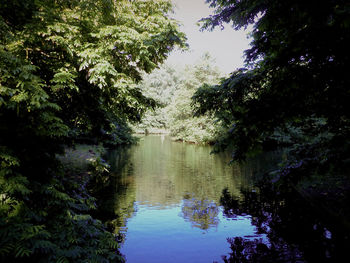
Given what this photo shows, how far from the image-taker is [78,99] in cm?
642

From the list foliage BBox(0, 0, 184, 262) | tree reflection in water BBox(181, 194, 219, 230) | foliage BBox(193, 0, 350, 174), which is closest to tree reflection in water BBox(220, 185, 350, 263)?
tree reflection in water BBox(181, 194, 219, 230)

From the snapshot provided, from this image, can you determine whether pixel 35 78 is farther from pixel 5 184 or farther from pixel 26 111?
pixel 5 184

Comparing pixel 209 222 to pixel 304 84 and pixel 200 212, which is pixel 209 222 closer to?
pixel 200 212

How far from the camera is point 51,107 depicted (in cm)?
449

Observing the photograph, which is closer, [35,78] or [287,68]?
[35,78]

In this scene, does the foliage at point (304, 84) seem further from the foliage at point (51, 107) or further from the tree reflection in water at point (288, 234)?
the foliage at point (51, 107)

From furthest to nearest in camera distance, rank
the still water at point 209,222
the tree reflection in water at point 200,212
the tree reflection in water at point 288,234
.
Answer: the tree reflection in water at point 200,212
the still water at point 209,222
the tree reflection in water at point 288,234

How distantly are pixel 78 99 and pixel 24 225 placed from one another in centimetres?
396

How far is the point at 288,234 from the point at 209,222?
2.62 metres

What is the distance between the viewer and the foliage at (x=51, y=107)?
10.9ft

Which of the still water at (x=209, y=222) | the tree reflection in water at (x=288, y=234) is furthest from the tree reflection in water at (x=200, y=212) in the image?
the tree reflection in water at (x=288, y=234)

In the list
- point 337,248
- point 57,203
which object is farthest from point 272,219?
point 57,203

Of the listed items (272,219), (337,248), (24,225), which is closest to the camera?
(24,225)

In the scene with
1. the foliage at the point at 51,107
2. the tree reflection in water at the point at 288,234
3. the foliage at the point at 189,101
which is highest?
the foliage at the point at 189,101
